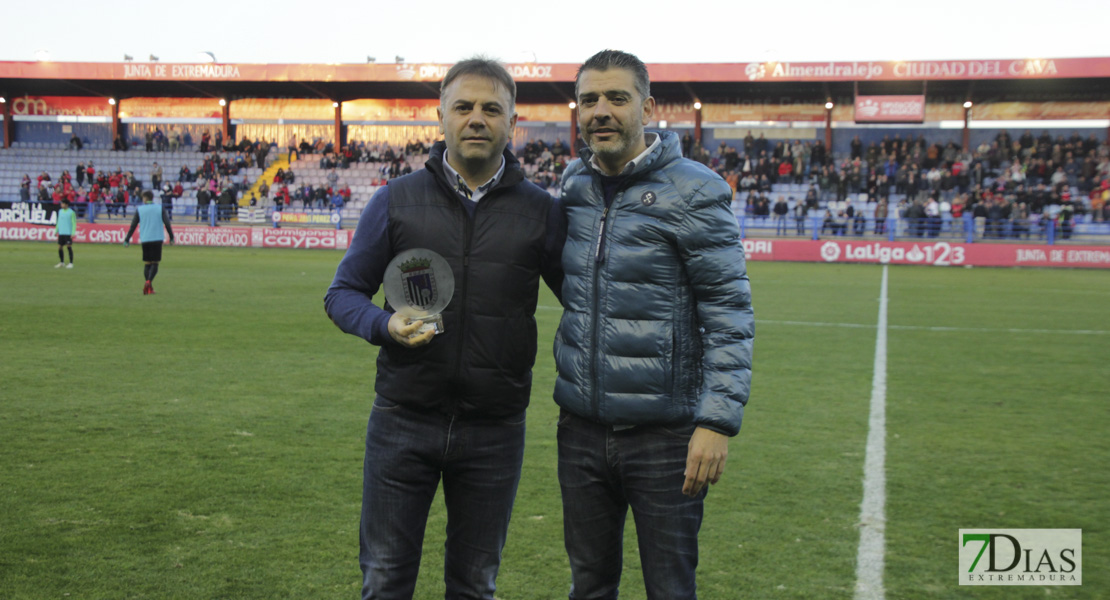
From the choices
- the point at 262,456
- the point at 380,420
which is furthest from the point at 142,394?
the point at 380,420

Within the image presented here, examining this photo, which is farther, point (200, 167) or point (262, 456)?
point (200, 167)

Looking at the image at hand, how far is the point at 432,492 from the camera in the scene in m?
3.01

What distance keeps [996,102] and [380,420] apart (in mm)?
40395

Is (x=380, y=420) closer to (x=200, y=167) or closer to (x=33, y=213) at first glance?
(x=33, y=213)

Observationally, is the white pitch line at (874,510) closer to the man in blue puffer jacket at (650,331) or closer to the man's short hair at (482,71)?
the man in blue puffer jacket at (650,331)

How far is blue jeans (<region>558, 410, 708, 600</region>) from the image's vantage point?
2758mm

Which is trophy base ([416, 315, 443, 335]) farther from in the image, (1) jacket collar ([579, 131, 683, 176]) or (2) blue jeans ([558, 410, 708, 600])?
(1) jacket collar ([579, 131, 683, 176])

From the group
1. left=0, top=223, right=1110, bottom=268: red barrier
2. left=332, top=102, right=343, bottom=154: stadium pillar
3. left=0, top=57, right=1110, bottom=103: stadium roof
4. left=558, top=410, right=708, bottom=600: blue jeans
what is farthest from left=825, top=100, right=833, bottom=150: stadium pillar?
left=558, top=410, right=708, bottom=600: blue jeans

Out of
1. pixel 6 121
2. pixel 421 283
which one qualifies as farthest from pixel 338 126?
pixel 421 283

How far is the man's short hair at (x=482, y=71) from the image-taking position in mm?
2891

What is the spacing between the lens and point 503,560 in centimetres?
425

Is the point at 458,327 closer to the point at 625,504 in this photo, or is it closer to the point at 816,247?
the point at 625,504

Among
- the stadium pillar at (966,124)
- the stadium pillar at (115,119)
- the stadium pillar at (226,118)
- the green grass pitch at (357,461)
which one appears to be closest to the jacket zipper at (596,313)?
the green grass pitch at (357,461)

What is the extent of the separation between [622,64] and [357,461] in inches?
147
